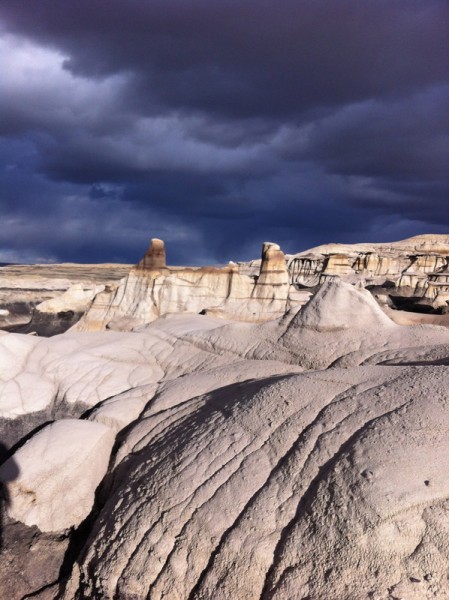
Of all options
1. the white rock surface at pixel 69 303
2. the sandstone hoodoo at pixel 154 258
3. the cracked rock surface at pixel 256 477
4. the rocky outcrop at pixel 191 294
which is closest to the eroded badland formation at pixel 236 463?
the cracked rock surface at pixel 256 477

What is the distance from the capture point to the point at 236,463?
4398mm

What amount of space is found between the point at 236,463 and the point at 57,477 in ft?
8.45

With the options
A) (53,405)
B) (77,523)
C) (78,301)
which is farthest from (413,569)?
(78,301)

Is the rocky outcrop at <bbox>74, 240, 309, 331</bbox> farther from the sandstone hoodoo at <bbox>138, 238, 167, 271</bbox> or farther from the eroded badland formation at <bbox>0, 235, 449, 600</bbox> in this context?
the eroded badland formation at <bbox>0, 235, 449, 600</bbox>

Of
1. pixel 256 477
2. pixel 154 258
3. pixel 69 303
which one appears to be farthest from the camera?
pixel 69 303

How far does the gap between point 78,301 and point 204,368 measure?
19.4 meters

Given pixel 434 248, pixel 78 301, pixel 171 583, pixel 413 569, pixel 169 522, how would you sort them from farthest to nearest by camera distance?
pixel 434 248 → pixel 78 301 → pixel 169 522 → pixel 171 583 → pixel 413 569

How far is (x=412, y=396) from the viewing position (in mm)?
4191

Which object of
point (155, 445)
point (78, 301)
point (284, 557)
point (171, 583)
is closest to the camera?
point (284, 557)

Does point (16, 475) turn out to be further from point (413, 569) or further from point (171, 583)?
point (413, 569)

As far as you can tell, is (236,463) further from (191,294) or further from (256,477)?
(191,294)

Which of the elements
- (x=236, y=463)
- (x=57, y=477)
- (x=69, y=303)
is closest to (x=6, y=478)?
(x=57, y=477)

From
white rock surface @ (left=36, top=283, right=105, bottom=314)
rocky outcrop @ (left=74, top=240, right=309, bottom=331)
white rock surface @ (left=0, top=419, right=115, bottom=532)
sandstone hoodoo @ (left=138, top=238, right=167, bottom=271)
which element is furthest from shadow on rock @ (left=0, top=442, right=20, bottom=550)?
white rock surface @ (left=36, top=283, right=105, bottom=314)

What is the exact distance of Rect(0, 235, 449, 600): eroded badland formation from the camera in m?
3.28
